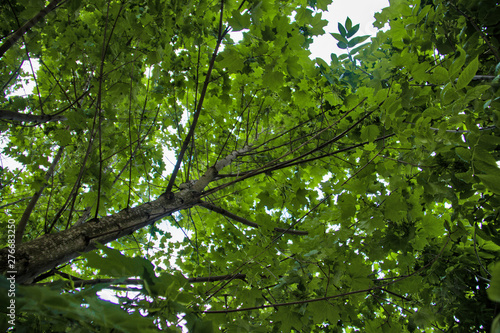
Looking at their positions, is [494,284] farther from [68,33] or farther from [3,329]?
[68,33]

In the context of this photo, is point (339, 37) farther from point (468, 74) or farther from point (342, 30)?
point (468, 74)

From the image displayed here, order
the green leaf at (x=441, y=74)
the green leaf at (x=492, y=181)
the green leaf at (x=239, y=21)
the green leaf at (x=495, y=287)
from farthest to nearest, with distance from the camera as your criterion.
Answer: the green leaf at (x=239, y=21)
the green leaf at (x=441, y=74)
the green leaf at (x=492, y=181)
the green leaf at (x=495, y=287)

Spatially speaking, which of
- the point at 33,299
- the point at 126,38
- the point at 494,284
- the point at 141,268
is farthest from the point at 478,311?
the point at 126,38

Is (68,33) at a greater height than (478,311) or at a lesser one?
greater

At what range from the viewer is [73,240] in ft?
3.98

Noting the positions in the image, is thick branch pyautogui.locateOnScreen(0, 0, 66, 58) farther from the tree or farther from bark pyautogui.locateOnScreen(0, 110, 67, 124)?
bark pyautogui.locateOnScreen(0, 110, 67, 124)

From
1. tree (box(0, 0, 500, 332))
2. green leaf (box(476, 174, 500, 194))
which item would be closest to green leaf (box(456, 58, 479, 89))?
tree (box(0, 0, 500, 332))

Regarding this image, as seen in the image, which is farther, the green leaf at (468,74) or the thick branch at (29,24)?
the thick branch at (29,24)

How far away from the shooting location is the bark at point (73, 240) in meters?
1.00

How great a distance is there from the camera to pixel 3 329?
28.8 inches

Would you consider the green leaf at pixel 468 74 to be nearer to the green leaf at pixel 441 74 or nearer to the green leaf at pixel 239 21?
the green leaf at pixel 441 74

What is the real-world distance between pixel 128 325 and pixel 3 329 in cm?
56

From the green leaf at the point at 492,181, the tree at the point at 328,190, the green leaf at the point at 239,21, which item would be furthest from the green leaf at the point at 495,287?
the green leaf at the point at 239,21

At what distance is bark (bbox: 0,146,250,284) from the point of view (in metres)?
1.00
